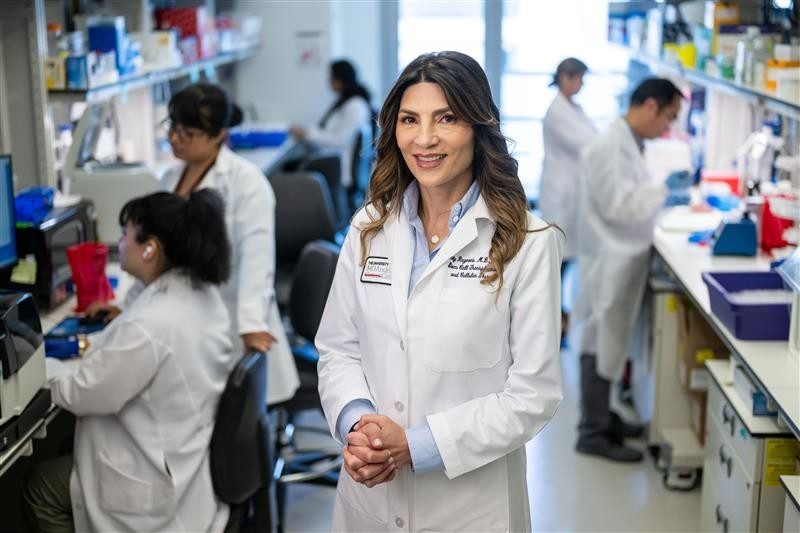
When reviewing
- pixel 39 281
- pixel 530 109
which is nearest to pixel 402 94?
pixel 39 281

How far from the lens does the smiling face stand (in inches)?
75.7

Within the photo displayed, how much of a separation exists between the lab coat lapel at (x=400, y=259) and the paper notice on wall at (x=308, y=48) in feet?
19.5

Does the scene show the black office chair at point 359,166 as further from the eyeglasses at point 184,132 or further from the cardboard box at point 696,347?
the eyeglasses at point 184,132

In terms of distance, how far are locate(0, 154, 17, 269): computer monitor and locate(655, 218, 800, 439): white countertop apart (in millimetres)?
2077

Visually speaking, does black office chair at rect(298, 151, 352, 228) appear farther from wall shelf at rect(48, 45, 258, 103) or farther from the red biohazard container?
the red biohazard container

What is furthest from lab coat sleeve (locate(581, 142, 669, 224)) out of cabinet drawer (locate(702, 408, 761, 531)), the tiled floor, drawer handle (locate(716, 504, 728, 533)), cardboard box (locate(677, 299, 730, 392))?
drawer handle (locate(716, 504, 728, 533))

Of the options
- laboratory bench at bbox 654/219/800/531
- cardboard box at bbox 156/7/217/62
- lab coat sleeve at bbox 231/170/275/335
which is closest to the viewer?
laboratory bench at bbox 654/219/800/531

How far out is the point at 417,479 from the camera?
6.56 feet

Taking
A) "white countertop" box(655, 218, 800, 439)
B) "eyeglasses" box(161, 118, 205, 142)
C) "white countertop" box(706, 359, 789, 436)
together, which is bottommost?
"white countertop" box(706, 359, 789, 436)

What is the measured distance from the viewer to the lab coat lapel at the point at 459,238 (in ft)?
6.40

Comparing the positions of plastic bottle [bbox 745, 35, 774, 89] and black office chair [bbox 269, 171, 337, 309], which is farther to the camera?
black office chair [bbox 269, 171, 337, 309]

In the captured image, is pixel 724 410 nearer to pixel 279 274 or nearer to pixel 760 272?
pixel 760 272

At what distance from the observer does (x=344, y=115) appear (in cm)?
686

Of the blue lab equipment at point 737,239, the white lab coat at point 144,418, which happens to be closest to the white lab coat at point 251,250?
the white lab coat at point 144,418
